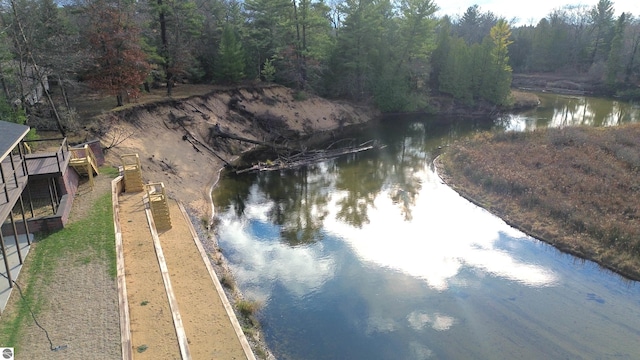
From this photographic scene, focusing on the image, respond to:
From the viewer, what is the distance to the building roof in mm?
11531

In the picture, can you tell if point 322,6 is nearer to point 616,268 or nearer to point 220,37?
point 220,37

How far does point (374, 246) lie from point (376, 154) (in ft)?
57.0

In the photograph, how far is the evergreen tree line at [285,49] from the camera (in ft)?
89.5

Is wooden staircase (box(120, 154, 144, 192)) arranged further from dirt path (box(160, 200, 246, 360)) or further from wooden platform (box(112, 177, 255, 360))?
dirt path (box(160, 200, 246, 360))

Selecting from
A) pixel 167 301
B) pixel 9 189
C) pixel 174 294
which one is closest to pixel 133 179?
pixel 9 189

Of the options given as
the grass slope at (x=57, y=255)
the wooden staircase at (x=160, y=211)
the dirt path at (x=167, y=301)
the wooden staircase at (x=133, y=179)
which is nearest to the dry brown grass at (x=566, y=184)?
the dirt path at (x=167, y=301)

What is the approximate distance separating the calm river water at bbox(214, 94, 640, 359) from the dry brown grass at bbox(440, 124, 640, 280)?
3.52 feet

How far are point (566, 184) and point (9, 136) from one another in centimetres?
2623

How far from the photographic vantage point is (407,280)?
56.2 feet
